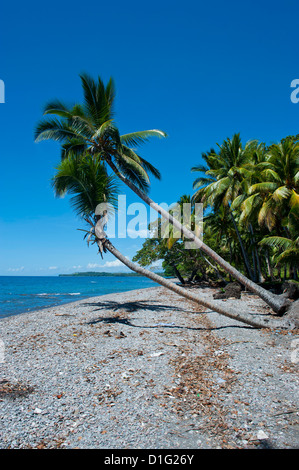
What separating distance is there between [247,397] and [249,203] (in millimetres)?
13735

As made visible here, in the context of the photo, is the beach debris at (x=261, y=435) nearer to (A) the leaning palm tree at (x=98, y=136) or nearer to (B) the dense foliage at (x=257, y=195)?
(A) the leaning palm tree at (x=98, y=136)

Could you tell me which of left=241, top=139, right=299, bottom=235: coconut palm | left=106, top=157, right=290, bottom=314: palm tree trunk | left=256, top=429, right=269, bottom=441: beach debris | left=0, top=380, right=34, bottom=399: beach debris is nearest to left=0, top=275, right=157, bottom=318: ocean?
left=106, top=157, right=290, bottom=314: palm tree trunk

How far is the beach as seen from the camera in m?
3.17

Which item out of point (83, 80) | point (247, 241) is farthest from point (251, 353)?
point (247, 241)

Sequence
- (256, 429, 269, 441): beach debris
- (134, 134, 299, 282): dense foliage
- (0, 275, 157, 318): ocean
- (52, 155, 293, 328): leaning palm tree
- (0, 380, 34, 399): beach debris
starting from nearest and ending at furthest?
(256, 429, 269, 441): beach debris
(0, 380, 34, 399): beach debris
(52, 155, 293, 328): leaning palm tree
(134, 134, 299, 282): dense foliage
(0, 275, 157, 318): ocean

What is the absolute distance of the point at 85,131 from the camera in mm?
10609

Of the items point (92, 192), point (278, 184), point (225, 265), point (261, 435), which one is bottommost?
point (261, 435)

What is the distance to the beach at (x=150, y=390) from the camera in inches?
125

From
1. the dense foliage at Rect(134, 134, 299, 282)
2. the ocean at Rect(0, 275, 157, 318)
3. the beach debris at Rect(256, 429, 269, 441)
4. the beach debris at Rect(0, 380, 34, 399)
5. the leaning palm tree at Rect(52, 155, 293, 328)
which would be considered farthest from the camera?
the ocean at Rect(0, 275, 157, 318)

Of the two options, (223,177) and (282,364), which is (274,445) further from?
(223,177)

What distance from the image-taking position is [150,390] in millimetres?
4383

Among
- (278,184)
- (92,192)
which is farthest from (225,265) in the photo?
(278,184)

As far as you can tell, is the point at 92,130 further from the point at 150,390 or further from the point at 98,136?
the point at 150,390

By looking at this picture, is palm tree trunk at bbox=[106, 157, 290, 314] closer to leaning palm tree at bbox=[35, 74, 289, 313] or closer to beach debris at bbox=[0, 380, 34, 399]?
leaning palm tree at bbox=[35, 74, 289, 313]
